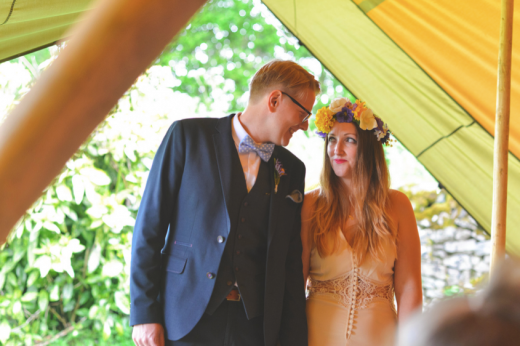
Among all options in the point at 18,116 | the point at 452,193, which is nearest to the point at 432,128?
the point at 452,193

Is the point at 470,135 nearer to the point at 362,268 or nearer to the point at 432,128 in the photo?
the point at 432,128

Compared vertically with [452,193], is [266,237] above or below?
below

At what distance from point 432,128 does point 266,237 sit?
→ 4.81 feet

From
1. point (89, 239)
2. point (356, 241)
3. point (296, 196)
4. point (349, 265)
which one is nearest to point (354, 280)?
point (349, 265)

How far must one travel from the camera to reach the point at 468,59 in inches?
104

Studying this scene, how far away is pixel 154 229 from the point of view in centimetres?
191

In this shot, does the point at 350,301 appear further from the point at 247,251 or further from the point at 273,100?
the point at 273,100

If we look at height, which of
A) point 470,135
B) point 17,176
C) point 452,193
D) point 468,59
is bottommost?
point 17,176

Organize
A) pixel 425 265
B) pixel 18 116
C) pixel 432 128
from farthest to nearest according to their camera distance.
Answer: pixel 425 265
pixel 432 128
pixel 18 116

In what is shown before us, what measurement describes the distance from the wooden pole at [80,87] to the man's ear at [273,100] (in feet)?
6.55

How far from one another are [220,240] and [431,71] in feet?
5.74

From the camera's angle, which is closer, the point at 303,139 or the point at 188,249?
the point at 188,249

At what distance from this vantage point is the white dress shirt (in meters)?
2.07

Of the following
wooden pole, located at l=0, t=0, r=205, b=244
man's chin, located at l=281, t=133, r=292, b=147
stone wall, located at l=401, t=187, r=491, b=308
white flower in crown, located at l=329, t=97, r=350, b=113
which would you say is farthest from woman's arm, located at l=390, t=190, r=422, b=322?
stone wall, located at l=401, t=187, r=491, b=308
